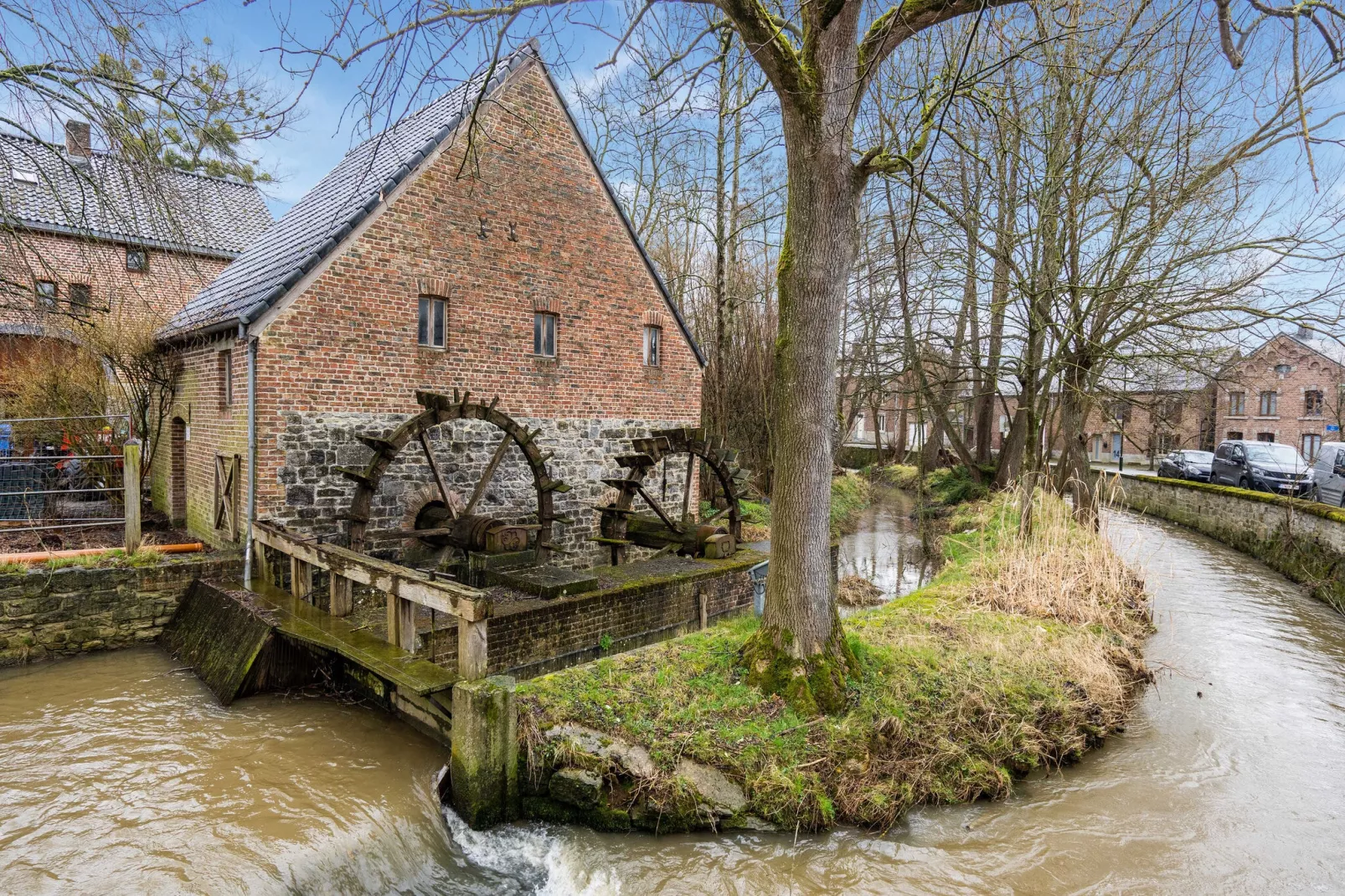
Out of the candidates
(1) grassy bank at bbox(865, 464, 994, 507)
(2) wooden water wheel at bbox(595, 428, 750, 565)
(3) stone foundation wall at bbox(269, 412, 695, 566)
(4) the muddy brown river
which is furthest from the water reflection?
(4) the muddy brown river

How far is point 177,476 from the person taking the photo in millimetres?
10625

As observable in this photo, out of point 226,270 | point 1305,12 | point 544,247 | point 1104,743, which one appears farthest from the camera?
point 226,270

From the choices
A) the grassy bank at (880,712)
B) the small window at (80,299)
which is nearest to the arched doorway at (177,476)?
the small window at (80,299)

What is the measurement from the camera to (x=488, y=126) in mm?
9383

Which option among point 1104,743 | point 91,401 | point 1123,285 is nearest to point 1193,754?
point 1104,743

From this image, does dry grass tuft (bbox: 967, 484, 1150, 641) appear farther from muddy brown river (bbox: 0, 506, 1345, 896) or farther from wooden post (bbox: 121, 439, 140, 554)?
wooden post (bbox: 121, 439, 140, 554)

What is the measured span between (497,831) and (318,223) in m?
7.68

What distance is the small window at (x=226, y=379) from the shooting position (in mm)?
8367

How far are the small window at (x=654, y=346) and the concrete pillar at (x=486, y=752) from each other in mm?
7533

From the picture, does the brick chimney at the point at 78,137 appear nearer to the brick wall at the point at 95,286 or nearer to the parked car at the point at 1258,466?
the brick wall at the point at 95,286

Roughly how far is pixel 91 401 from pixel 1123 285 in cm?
1453

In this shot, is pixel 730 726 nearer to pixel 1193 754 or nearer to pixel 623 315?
pixel 1193 754

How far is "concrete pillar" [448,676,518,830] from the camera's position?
4656mm

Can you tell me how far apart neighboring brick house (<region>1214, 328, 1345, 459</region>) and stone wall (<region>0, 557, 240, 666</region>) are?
109 feet
